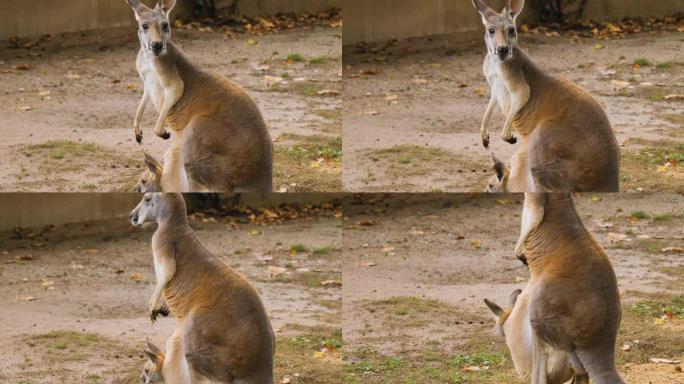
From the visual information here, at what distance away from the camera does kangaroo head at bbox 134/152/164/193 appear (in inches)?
359

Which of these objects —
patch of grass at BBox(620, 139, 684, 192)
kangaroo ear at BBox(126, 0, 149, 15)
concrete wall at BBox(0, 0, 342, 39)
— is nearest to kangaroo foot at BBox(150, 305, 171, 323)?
concrete wall at BBox(0, 0, 342, 39)

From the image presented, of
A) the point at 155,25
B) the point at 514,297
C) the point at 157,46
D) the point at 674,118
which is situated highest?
the point at 155,25

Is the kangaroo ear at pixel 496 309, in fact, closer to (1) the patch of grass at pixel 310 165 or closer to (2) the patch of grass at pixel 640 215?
(1) the patch of grass at pixel 310 165

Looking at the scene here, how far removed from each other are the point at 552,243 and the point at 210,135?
7.23 ft

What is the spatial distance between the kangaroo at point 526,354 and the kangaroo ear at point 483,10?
186cm

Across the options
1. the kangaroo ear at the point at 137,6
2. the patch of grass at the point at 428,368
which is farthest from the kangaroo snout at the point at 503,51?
the patch of grass at the point at 428,368

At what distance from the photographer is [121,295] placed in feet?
37.1

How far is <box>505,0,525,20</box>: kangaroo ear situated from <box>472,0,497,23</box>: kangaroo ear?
81mm

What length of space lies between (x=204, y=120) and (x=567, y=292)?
2.42 m

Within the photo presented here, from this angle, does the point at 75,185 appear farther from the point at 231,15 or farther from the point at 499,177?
the point at 499,177

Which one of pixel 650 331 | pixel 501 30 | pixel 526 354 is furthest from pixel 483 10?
pixel 650 331

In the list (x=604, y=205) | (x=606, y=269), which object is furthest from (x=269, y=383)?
(x=604, y=205)

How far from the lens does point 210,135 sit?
910cm

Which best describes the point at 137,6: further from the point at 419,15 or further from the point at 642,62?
the point at 642,62
